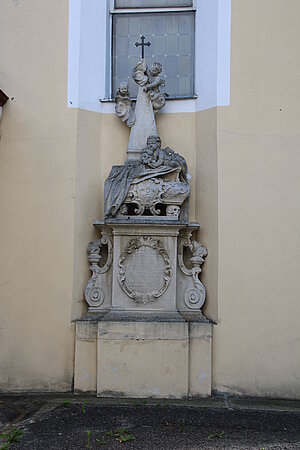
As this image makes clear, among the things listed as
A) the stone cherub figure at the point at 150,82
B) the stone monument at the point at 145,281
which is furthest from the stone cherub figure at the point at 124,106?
the stone cherub figure at the point at 150,82

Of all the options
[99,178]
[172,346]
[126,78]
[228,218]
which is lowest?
[172,346]

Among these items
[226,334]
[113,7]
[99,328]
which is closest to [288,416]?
[226,334]

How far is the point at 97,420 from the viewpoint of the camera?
221 inches

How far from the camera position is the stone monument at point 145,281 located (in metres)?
6.53

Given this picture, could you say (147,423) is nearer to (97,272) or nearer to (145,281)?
(145,281)

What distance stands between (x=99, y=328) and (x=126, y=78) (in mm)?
3235

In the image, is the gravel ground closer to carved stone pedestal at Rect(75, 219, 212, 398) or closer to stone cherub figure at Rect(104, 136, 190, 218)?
carved stone pedestal at Rect(75, 219, 212, 398)

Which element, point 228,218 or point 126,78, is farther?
point 126,78

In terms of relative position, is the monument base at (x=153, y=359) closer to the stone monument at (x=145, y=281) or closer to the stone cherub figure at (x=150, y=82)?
the stone monument at (x=145, y=281)

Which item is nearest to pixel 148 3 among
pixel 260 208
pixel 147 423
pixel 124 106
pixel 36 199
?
pixel 124 106

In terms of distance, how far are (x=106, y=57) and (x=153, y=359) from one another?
3796 millimetres

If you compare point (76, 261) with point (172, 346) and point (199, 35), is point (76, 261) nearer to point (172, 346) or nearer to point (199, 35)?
point (172, 346)

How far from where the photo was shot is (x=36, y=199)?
701cm

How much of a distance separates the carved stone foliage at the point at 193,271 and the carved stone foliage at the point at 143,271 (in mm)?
279
